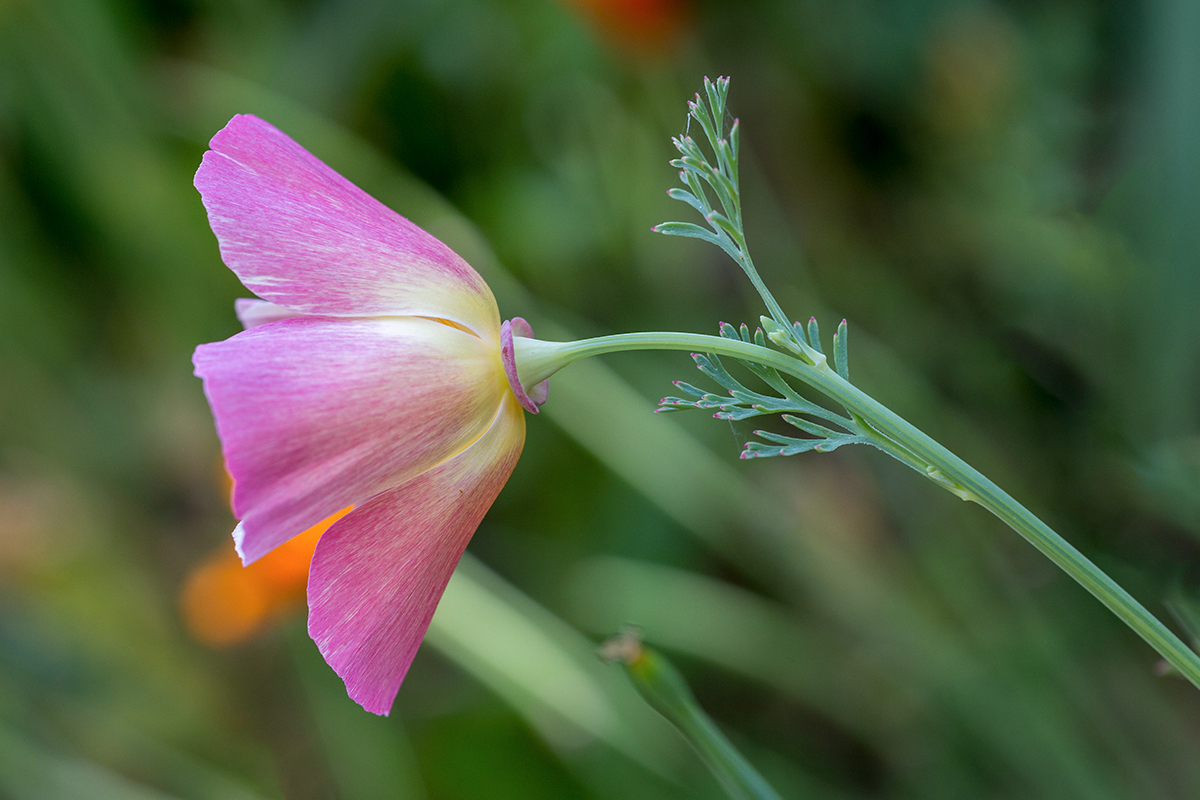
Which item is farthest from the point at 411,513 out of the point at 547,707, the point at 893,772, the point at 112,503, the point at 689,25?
the point at 112,503

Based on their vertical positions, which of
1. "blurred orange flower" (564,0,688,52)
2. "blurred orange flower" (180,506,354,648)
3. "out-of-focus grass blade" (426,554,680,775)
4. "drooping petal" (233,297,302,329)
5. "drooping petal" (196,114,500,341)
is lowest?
"blurred orange flower" (180,506,354,648)

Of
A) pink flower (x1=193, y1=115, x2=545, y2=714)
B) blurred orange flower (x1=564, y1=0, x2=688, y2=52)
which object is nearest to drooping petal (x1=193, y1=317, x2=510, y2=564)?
pink flower (x1=193, y1=115, x2=545, y2=714)

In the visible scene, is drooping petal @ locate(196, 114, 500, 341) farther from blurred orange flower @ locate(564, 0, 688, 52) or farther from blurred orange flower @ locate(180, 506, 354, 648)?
blurred orange flower @ locate(564, 0, 688, 52)

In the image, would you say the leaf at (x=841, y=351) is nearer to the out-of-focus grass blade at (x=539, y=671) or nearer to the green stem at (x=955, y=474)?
the green stem at (x=955, y=474)

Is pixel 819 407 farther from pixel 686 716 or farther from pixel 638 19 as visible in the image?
pixel 638 19

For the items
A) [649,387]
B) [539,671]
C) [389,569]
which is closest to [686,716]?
[389,569]

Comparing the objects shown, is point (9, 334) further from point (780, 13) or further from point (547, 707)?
point (780, 13)
